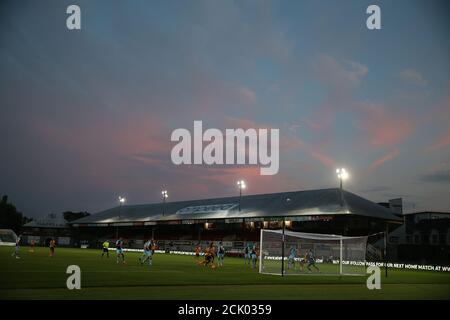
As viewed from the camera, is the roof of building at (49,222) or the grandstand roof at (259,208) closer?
the grandstand roof at (259,208)

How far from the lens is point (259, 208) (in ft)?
250

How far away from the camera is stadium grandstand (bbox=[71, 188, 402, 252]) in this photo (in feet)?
212

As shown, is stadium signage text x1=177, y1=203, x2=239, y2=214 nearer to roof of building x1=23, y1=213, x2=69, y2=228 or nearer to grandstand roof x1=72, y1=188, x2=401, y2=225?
grandstand roof x1=72, y1=188, x2=401, y2=225

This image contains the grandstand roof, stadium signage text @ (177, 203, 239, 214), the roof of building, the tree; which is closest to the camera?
the grandstand roof

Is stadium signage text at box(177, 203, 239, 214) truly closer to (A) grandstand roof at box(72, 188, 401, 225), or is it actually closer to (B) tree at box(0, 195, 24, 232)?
(A) grandstand roof at box(72, 188, 401, 225)

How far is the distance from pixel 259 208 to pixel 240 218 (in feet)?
12.3

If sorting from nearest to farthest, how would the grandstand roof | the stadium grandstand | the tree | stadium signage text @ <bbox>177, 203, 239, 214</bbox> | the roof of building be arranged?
the grandstand roof
the stadium grandstand
stadium signage text @ <bbox>177, 203, 239, 214</bbox>
the roof of building
the tree

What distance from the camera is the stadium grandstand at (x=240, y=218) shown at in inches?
2544

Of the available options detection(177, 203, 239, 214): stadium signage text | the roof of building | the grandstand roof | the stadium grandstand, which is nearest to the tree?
the roof of building

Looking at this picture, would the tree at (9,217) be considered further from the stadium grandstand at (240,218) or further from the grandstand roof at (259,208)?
the grandstand roof at (259,208)

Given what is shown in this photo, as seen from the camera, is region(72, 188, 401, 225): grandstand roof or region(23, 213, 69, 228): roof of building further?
region(23, 213, 69, 228): roof of building

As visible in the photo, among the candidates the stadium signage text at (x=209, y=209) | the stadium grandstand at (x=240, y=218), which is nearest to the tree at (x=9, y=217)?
the stadium grandstand at (x=240, y=218)
